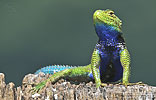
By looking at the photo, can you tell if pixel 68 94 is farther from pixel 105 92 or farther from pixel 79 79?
pixel 79 79

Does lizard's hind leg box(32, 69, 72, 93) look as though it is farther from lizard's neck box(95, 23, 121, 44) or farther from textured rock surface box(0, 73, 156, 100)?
lizard's neck box(95, 23, 121, 44)

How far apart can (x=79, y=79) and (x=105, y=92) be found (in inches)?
58.8

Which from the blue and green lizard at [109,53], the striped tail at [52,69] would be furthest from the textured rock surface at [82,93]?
the striped tail at [52,69]

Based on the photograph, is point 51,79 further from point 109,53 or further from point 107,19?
point 107,19

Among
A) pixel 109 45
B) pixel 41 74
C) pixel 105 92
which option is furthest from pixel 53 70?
pixel 105 92

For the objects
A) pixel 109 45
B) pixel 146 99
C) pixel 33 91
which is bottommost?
pixel 146 99

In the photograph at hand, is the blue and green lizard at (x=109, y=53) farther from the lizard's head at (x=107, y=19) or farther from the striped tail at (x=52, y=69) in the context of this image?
the striped tail at (x=52, y=69)

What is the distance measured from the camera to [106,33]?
571cm

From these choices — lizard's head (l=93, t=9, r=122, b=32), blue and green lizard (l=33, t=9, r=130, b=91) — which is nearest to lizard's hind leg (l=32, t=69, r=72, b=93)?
blue and green lizard (l=33, t=9, r=130, b=91)

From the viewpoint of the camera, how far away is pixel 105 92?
16.9 feet

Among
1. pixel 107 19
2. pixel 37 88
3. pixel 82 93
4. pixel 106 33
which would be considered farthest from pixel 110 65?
pixel 37 88

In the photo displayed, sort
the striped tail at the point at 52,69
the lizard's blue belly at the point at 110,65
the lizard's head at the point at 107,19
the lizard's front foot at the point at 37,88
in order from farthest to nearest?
the striped tail at the point at 52,69
the lizard's front foot at the point at 37,88
the lizard's blue belly at the point at 110,65
the lizard's head at the point at 107,19

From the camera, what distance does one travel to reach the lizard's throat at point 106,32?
5676mm

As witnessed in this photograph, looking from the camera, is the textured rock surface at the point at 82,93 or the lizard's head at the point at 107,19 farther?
the lizard's head at the point at 107,19
